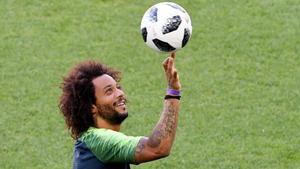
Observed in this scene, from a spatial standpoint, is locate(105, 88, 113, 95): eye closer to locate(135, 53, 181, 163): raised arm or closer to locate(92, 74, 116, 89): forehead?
locate(92, 74, 116, 89): forehead

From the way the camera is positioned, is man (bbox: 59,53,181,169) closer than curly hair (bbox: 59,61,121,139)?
Yes

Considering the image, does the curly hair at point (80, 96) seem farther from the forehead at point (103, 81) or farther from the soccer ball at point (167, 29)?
the soccer ball at point (167, 29)

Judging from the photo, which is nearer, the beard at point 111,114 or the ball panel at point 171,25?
the beard at point 111,114

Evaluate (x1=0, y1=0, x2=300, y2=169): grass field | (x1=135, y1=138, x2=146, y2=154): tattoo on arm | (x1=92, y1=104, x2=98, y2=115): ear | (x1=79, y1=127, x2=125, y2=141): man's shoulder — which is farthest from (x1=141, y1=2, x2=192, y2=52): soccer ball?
(x1=0, y1=0, x2=300, y2=169): grass field

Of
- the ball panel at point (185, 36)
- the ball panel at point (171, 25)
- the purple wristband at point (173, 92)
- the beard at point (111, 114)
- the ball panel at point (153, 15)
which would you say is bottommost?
the beard at point (111, 114)

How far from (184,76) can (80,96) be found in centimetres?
583

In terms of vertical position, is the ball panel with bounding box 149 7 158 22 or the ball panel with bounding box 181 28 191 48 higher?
the ball panel with bounding box 149 7 158 22

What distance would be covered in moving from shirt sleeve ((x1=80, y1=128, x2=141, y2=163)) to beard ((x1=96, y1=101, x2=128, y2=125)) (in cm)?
9

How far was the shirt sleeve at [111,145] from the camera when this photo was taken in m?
5.58

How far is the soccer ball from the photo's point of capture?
653 cm

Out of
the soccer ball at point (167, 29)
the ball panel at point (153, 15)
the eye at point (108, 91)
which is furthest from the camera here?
the ball panel at point (153, 15)

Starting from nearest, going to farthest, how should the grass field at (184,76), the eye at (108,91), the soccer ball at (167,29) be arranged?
the eye at (108,91), the soccer ball at (167,29), the grass field at (184,76)

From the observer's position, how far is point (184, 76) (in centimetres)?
1181

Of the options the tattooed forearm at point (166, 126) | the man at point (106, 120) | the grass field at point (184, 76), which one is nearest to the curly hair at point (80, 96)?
the man at point (106, 120)
